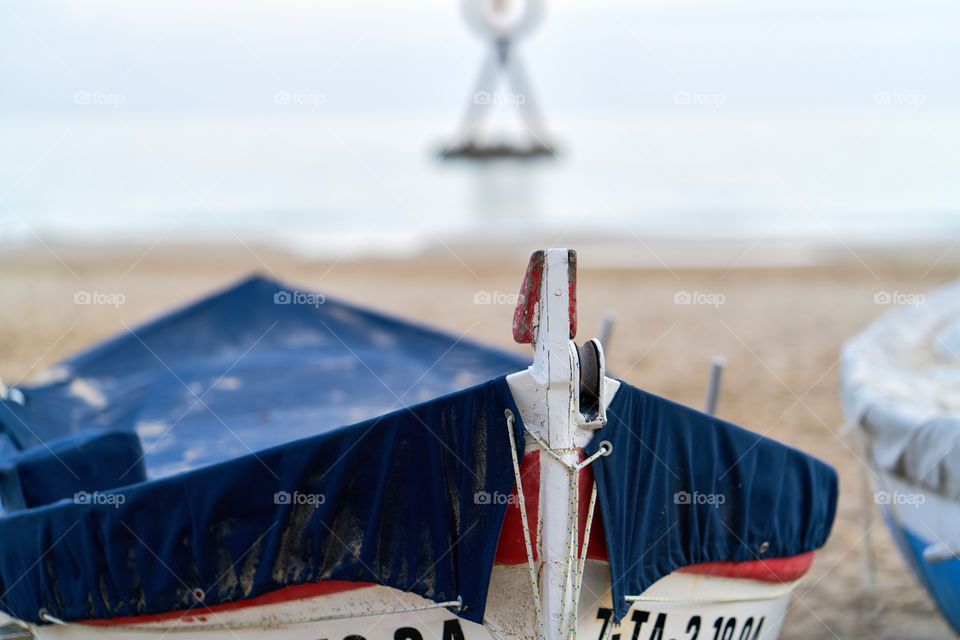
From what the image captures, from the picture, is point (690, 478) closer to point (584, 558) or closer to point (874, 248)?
point (584, 558)

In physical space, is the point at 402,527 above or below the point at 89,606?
above

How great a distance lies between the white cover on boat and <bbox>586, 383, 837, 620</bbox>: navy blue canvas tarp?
1136 mm

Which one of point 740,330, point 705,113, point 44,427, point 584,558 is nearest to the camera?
point 584,558

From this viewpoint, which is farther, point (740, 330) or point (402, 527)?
point (740, 330)

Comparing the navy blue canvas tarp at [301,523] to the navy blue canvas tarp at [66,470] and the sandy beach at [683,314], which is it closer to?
the navy blue canvas tarp at [66,470]

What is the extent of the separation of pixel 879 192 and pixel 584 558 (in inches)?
1133

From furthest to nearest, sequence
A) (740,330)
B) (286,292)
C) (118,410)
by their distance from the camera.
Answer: (740,330) < (286,292) < (118,410)

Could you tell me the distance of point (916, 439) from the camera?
179 inches

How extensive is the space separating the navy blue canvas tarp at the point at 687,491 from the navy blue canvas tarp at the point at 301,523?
0.43 m

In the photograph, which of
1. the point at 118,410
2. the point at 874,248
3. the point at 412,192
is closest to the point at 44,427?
the point at 118,410

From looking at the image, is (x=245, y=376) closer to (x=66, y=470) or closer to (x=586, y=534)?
(x=66, y=470)

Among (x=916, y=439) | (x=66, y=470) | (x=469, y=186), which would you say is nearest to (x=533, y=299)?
(x=66, y=470)

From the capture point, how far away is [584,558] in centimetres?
291

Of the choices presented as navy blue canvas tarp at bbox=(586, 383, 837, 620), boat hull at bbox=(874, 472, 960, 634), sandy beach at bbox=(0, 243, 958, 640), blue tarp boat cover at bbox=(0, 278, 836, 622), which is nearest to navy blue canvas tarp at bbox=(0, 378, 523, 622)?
blue tarp boat cover at bbox=(0, 278, 836, 622)
